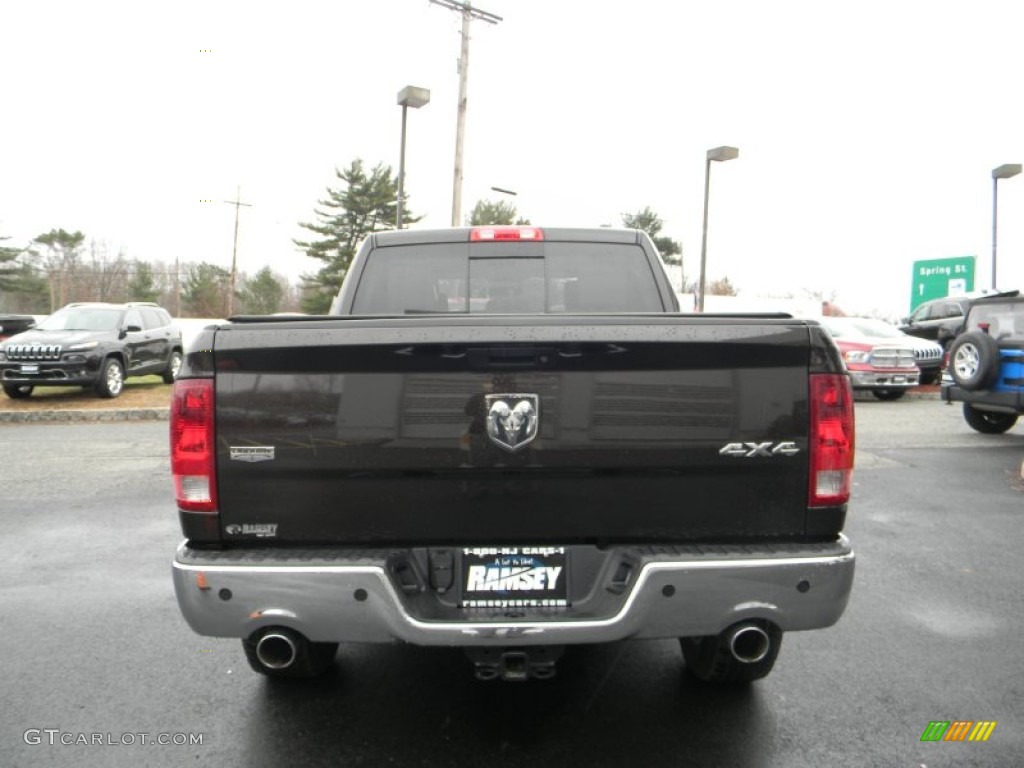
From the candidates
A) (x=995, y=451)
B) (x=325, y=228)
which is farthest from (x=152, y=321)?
(x=325, y=228)

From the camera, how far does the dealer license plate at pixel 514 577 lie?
100.0 inches

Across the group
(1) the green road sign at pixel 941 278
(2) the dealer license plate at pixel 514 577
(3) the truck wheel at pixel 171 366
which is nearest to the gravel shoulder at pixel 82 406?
(3) the truck wheel at pixel 171 366

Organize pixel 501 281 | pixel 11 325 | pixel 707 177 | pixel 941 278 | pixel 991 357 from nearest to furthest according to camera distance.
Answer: pixel 501 281, pixel 991 357, pixel 11 325, pixel 707 177, pixel 941 278

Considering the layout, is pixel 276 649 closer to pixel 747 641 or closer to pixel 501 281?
pixel 747 641

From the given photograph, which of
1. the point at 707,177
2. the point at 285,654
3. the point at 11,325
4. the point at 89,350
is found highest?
the point at 707,177

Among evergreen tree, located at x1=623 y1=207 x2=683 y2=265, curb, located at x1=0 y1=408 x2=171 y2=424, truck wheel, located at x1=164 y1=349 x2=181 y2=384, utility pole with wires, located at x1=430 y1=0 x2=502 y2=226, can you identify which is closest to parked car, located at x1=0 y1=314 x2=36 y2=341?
truck wheel, located at x1=164 y1=349 x2=181 y2=384

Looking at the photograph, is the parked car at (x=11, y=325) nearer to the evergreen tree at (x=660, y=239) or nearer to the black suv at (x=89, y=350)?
the black suv at (x=89, y=350)

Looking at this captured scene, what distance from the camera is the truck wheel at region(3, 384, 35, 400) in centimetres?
1404

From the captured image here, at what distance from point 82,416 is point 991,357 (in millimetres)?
13586

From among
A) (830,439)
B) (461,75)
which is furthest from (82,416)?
(830,439)

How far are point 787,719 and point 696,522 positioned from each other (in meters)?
1.13

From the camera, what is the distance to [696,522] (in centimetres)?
255

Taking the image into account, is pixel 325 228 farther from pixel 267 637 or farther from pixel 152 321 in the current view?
pixel 267 637

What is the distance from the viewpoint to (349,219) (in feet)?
184
